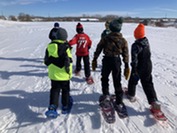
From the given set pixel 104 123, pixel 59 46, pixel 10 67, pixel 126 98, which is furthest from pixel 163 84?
pixel 10 67

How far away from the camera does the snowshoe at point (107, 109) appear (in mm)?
4320

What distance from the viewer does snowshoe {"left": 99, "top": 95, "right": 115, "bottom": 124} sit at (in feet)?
14.2

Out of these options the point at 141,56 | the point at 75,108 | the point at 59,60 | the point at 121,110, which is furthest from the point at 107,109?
the point at 59,60

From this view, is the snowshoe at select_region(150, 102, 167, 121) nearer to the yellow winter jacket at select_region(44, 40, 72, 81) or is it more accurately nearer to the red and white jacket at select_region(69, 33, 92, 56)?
the yellow winter jacket at select_region(44, 40, 72, 81)

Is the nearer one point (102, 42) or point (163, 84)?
point (102, 42)

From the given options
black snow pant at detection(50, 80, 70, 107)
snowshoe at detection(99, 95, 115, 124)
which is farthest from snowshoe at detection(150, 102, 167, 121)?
black snow pant at detection(50, 80, 70, 107)

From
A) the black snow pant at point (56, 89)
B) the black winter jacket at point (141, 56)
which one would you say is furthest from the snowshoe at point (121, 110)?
the black snow pant at point (56, 89)

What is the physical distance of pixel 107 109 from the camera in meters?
4.56

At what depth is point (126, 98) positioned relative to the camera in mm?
5363

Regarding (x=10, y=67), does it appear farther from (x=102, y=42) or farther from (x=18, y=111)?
(x=102, y=42)

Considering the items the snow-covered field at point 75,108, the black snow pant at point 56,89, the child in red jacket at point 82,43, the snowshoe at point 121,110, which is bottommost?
the snow-covered field at point 75,108

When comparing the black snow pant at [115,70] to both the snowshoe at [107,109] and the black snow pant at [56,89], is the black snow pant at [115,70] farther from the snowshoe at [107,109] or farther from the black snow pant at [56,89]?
the black snow pant at [56,89]

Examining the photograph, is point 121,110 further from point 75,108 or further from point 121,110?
point 75,108

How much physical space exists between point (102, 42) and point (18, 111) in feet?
7.47
